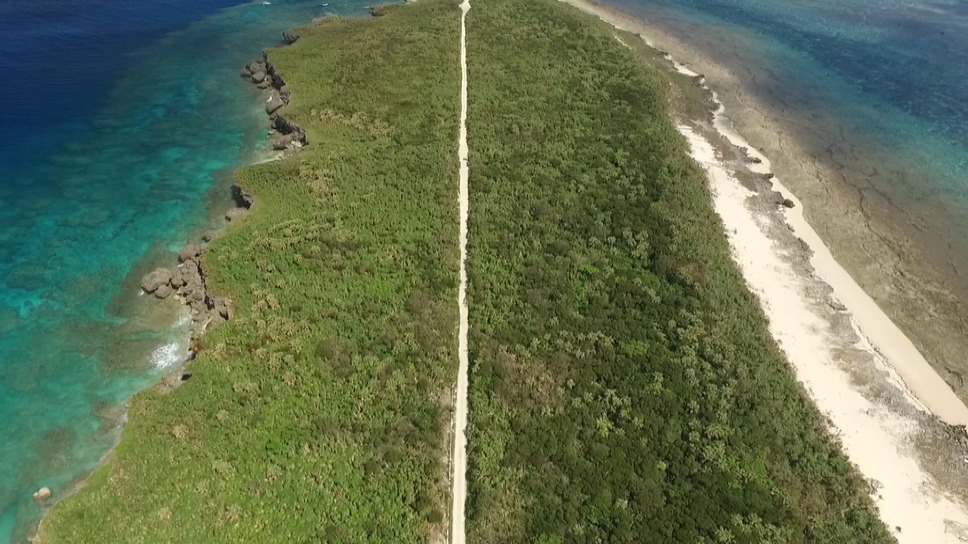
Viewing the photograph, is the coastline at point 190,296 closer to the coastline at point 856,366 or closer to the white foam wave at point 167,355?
the white foam wave at point 167,355

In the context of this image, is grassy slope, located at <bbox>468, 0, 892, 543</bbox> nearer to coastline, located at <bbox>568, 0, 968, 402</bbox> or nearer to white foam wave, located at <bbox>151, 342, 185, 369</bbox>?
coastline, located at <bbox>568, 0, 968, 402</bbox>

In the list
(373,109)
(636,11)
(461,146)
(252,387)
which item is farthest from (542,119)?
(636,11)

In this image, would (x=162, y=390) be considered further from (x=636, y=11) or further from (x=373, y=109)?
(x=636, y=11)

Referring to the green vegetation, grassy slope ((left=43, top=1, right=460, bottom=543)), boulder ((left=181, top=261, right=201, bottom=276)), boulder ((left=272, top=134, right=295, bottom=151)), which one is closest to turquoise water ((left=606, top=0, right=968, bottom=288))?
the green vegetation

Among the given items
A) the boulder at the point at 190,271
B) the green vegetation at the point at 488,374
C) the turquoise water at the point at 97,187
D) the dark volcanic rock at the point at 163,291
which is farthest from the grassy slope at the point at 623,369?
the turquoise water at the point at 97,187

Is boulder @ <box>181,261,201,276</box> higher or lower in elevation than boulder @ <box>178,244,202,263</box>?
lower

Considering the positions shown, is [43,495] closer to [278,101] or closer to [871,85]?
[278,101]
